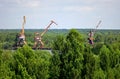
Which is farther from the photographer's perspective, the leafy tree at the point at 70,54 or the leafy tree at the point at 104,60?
the leafy tree at the point at 104,60

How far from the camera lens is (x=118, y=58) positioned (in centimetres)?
4734

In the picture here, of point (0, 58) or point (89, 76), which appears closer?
point (0, 58)

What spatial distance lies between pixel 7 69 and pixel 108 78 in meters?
11.4

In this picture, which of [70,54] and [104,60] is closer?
[70,54]

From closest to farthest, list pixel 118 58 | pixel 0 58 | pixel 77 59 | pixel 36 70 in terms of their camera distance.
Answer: pixel 0 58
pixel 36 70
pixel 77 59
pixel 118 58

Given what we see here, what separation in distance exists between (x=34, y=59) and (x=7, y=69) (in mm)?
3283

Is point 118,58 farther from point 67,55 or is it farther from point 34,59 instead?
point 34,59

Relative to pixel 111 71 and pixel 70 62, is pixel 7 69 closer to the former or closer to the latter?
pixel 70 62

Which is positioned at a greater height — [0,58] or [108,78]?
[0,58]

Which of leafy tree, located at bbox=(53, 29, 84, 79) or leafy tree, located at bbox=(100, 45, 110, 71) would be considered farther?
leafy tree, located at bbox=(100, 45, 110, 71)

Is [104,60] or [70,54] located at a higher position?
[70,54]

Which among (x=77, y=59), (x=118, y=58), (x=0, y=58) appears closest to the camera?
(x=0, y=58)

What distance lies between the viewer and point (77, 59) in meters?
38.0

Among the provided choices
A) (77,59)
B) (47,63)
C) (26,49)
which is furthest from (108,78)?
(26,49)
